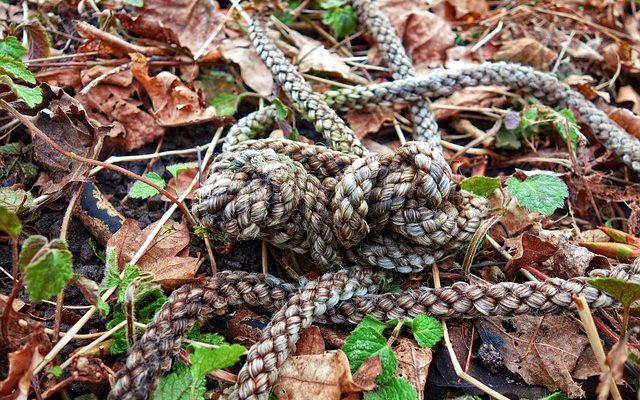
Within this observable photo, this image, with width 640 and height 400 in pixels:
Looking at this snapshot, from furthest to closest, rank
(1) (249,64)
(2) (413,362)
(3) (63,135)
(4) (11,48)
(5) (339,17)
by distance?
(5) (339,17)
(1) (249,64)
(4) (11,48)
(3) (63,135)
(2) (413,362)

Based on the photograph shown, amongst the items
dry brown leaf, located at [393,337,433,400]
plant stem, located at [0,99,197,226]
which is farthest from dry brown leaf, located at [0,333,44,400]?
dry brown leaf, located at [393,337,433,400]

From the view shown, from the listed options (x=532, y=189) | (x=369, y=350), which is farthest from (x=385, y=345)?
(x=532, y=189)

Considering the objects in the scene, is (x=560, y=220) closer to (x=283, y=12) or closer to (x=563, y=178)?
(x=563, y=178)

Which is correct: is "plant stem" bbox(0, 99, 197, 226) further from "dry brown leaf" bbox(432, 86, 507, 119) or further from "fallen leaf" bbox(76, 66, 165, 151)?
"dry brown leaf" bbox(432, 86, 507, 119)

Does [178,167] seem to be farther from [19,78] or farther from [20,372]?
[20,372]

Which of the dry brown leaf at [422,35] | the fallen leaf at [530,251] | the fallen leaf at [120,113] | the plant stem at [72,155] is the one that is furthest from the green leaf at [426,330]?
the dry brown leaf at [422,35]
